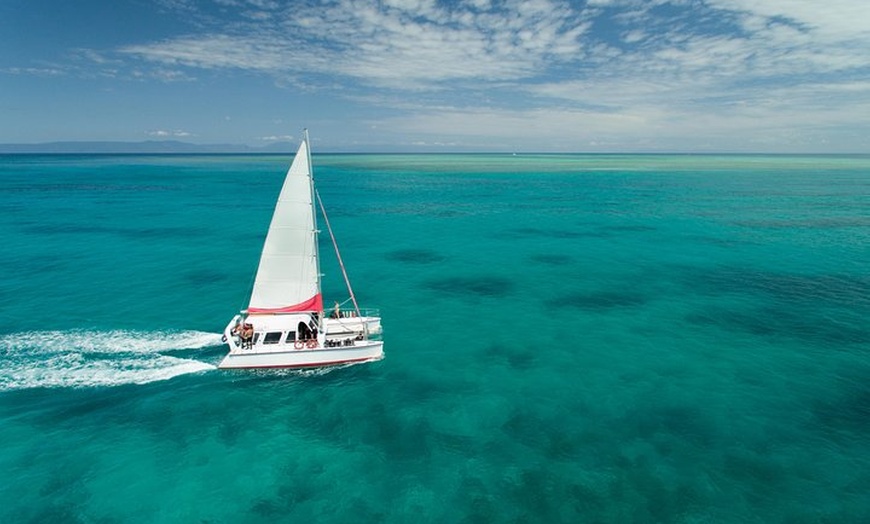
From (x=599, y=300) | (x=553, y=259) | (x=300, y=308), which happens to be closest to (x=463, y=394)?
(x=300, y=308)

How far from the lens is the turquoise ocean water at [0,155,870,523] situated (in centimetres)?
2189

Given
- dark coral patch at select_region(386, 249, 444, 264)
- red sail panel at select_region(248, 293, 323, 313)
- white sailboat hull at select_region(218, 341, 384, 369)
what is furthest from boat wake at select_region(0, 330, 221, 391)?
dark coral patch at select_region(386, 249, 444, 264)

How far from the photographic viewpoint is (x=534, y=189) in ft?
517

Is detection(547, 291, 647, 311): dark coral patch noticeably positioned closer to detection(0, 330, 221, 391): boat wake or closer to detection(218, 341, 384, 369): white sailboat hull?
detection(218, 341, 384, 369): white sailboat hull

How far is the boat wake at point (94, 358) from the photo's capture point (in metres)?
30.9

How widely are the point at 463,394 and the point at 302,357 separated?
1163 cm

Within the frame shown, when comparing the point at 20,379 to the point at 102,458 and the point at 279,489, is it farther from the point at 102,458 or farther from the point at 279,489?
the point at 279,489

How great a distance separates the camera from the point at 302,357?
32438mm

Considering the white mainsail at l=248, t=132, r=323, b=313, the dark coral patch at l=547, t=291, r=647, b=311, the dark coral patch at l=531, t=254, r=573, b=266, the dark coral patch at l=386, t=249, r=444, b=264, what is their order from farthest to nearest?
the dark coral patch at l=386, t=249, r=444, b=264 → the dark coral patch at l=531, t=254, r=573, b=266 → the dark coral patch at l=547, t=291, r=647, b=311 → the white mainsail at l=248, t=132, r=323, b=313

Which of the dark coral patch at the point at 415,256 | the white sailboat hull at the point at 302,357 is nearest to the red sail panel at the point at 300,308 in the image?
the white sailboat hull at the point at 302,357

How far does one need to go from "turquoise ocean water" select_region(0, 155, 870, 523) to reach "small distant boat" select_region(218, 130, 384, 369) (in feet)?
4.68

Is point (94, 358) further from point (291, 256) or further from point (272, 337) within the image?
point (291, 256)

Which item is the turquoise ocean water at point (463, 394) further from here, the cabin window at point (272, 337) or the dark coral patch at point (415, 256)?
the cabin window at point (272, 337)

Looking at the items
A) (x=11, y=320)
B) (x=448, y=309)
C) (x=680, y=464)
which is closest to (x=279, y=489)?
(x=680, y=464)
